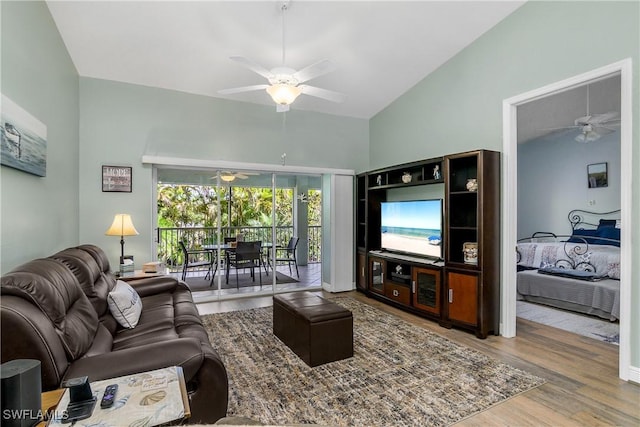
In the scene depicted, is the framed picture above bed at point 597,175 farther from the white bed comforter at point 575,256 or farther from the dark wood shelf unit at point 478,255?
the dark wood shelf unit at point 478,255

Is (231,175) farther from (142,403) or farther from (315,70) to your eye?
(142,403)

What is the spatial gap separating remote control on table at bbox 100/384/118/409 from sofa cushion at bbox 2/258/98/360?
554 mm

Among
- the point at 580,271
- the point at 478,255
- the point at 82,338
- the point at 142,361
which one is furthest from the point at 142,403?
the point at 580,271

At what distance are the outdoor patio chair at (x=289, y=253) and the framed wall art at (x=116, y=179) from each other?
2443mm

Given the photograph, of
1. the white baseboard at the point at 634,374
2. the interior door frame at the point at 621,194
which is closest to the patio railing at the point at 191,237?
the interior door frame at the point at 621,194

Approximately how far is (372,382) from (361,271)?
9.88ft

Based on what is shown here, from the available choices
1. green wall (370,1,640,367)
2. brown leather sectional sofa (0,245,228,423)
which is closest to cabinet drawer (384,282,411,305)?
green wall (370,1,640,367)

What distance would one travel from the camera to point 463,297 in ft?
12.0

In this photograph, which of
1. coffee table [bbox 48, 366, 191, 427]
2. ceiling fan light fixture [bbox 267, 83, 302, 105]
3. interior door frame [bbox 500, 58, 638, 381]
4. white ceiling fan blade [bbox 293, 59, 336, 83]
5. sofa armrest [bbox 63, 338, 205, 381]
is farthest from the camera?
ceiling fan light fixture [bbox 267, 83, 302, 105]

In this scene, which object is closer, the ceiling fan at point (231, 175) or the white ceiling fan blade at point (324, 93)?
the white ceiling fan blade at point (324, 93)

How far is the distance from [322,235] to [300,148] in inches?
62.1

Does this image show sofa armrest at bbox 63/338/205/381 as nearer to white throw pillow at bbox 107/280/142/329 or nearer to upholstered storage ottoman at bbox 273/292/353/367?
white throw pillow at bbox 107/280/142/329

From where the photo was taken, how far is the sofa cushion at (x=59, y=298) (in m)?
1.55

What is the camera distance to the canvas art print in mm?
2092
